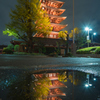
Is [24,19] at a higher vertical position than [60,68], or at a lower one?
higher

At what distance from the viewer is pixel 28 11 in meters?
15.4

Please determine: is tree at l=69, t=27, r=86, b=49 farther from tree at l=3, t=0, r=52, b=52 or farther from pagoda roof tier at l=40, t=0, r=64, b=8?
tree at l=3, t=0, r=52, b=52

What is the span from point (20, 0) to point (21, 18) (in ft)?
9.21

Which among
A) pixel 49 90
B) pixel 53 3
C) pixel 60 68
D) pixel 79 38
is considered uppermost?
pixel 53 3

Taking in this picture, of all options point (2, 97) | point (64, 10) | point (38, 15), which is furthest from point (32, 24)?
point (64, 10)

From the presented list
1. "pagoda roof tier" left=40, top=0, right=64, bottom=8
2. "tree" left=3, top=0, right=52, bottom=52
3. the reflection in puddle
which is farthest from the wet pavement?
"pagoda roof tier" left=40, top=0, right=64, bottom=8

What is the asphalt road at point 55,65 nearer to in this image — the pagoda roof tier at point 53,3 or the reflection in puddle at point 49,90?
the reflection in puddle at point 49,90

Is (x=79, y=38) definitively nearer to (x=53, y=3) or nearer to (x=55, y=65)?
(x=53, y=3)

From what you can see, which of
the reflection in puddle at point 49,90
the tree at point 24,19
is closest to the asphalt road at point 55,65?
the reflection in puddle at point 49,90

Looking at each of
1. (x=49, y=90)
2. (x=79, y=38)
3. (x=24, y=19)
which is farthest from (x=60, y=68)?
(x=79, y=38)

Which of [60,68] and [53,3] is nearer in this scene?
[60,68]

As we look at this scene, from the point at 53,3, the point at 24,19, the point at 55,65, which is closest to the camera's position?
the point at 55,65

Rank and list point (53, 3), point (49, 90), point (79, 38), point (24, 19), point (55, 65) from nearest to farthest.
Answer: point (49, 90), point (55, 65), point (24, 19), point (79, 38), point (53, 3)

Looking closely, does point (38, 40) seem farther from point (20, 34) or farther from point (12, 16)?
point (12, 16)
